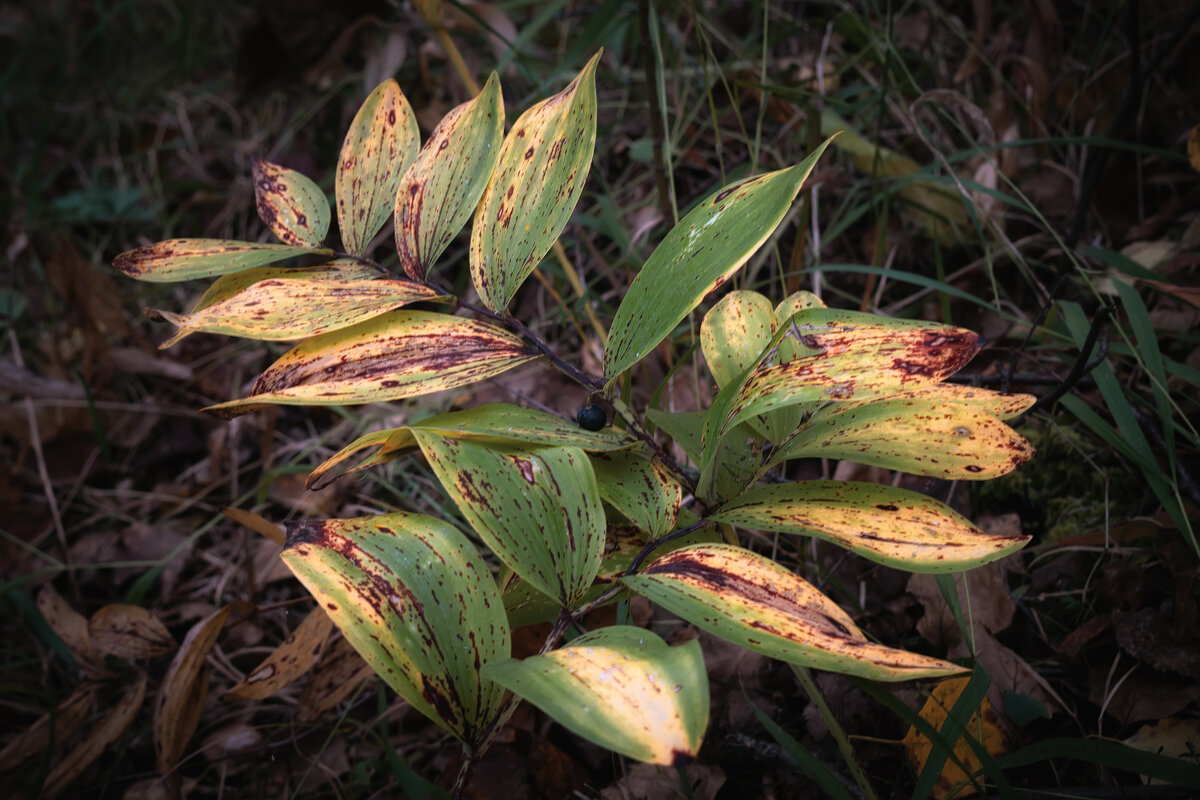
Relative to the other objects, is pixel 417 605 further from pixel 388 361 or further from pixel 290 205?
pixel 290 205

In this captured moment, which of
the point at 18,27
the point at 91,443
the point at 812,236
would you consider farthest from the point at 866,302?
the point at 18,27

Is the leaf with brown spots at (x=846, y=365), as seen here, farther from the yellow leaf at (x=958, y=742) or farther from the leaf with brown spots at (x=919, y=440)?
the yellow leaf at (x=958, y=742)

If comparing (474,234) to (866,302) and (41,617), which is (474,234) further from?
(41,617)

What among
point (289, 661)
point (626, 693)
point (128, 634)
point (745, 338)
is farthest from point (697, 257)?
point (128, 634)

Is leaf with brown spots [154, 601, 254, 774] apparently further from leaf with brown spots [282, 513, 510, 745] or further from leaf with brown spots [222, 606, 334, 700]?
leaf with brown spots [282, 513, 510, 745]

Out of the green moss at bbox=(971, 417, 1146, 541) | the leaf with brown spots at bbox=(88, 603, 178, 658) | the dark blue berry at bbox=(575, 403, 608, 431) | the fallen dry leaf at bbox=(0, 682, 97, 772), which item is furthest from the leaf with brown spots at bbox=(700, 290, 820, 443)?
the fallen dry leaf at bbox=(0, 682, 97, 772)

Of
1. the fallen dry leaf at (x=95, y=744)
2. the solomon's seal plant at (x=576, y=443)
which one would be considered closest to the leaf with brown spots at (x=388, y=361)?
the solomon's seal plant at (x=576, y=443)
